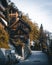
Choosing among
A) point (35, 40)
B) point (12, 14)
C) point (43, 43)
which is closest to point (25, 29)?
point (12, 14)

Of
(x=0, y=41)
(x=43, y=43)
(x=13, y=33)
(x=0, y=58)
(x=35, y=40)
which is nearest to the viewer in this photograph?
(x=0, y=58)

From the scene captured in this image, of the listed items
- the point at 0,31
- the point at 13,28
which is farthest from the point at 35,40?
the point at 0,31

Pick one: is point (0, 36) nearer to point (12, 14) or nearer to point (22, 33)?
point (22, 33)

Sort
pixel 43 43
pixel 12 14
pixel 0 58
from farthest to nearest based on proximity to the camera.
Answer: pixel 43 43, pixel 12 14, pixel 0 58

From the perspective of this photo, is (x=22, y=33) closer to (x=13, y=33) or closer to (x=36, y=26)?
(x=13, y=33)

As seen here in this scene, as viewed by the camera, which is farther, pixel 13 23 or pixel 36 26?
pixel 36 26

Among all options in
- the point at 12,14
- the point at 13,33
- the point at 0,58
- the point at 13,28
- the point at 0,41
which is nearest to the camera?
the point at 0,58

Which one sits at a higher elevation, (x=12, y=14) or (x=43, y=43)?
(x=12, y=14)

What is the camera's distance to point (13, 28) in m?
94.8

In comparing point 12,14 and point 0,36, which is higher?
point 12,14

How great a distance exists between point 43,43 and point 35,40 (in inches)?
345

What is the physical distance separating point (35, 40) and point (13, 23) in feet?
71.0

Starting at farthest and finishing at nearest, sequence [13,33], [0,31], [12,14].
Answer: [12,14]
[13,33]
[0,31]

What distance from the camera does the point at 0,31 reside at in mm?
54875
